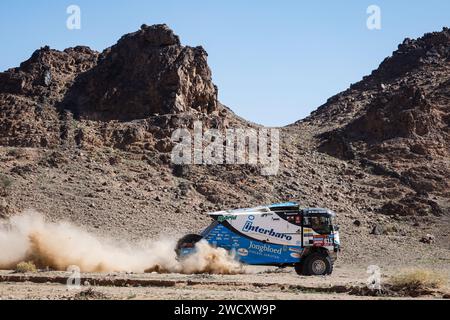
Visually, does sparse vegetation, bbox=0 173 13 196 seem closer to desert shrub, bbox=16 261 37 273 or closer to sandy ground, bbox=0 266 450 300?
desert shrub, bbox=16 261 37 273

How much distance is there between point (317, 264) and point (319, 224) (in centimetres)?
146

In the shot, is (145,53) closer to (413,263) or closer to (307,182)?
(307,182)

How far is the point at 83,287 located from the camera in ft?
63.7

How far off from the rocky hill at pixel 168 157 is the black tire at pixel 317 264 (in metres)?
11.5

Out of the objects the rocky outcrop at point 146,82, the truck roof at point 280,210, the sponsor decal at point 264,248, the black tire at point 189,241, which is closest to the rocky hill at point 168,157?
the rocky outcrop at point 146,82

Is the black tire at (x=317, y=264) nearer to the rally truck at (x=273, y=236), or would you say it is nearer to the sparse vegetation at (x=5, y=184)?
the rally truck at (x=273, y=236)

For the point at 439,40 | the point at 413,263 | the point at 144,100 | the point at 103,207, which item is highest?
the point at 439,40

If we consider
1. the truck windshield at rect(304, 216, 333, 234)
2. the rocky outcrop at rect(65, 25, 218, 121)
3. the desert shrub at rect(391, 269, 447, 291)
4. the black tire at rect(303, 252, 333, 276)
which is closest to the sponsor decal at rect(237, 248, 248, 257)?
the black tire at rect(303, 252, 333, 276)

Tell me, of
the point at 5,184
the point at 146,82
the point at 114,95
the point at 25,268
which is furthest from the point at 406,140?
the point at 25,268

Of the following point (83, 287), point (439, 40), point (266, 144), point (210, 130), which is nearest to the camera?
point (83, 287)

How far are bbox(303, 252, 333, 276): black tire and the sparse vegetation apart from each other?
19.4 meters

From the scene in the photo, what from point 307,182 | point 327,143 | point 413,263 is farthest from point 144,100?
point 413,263

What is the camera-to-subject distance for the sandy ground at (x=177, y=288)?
17078 millimetres

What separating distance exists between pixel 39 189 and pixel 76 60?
69.9ft
